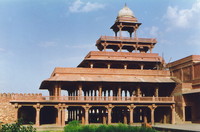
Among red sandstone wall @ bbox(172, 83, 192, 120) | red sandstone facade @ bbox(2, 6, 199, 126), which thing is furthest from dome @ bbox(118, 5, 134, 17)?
red sandstone wall @ bbox(172, 83, 192, 120)

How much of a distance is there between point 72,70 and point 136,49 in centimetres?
1285

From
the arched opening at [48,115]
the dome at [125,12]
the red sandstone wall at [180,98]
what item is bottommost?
the arched opening at [48,115]

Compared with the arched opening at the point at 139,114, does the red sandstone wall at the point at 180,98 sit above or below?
above

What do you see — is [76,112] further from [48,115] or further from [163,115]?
[163,115]

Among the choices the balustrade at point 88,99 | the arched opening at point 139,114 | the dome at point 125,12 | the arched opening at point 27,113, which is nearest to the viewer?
the balustrade at point 88,99

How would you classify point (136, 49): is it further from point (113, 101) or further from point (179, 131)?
point (179, 131)

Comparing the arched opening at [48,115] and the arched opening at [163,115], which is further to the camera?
the arched opening at [48,115]

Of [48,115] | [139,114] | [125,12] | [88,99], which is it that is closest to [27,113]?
[48,115]

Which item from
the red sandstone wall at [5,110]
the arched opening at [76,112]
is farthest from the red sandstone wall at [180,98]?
the red sandstone wall at [5,110]

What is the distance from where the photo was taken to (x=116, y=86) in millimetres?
39500

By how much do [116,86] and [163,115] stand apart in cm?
728

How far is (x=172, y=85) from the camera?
1507 inches

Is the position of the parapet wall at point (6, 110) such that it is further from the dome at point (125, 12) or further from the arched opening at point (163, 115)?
the dome at point (125, 12)

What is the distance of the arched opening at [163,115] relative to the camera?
37.7m
